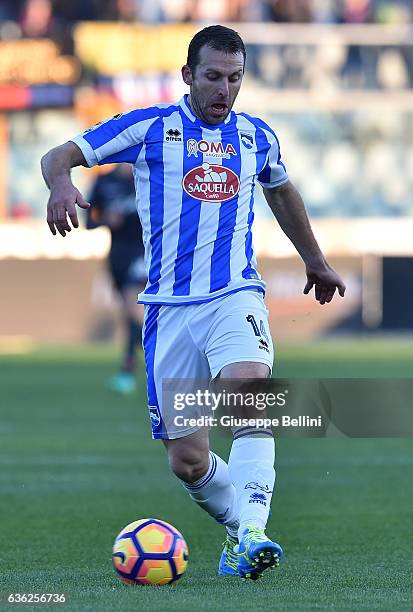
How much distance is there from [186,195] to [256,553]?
4.41 ft

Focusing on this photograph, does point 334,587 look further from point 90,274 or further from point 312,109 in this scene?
point 312,109

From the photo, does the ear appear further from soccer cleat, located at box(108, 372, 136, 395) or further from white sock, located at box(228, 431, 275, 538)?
soccer cleat, located at box(108, 372, 136, 395)

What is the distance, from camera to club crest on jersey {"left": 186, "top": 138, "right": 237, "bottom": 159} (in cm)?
524

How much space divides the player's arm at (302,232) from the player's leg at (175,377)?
61 centimetres

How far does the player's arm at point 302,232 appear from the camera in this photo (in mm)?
5562

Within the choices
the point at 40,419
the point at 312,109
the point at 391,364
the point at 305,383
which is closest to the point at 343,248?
the point at 312,109

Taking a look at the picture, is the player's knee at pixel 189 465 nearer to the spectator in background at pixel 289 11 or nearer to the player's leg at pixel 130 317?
the player's leg at pixel 130 317

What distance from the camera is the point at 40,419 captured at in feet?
38.4

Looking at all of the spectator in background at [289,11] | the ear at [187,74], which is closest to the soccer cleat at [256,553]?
the ear at [187,74]

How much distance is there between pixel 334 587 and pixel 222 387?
792 mm

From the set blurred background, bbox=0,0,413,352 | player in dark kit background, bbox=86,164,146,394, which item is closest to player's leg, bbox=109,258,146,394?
player in dark kit background, bbox=86,164,146,394

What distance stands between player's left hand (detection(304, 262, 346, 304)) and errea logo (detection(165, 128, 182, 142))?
0.75 m

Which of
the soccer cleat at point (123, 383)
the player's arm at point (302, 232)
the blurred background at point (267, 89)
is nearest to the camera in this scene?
the player's arm at point (302, 232)

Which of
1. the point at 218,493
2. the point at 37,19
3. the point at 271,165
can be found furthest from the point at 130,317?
the point at 37,19
